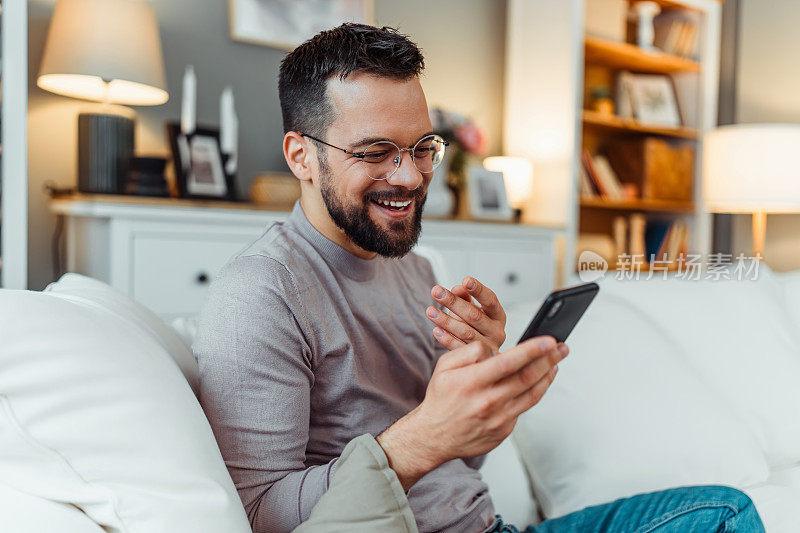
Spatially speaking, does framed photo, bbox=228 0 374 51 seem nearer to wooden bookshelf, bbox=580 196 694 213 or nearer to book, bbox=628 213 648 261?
wooden bookshelf, bbox=580 196 694 213

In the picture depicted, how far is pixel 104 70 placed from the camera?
1967mm

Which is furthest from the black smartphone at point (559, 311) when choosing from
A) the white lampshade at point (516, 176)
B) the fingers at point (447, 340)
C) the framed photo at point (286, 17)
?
the white lampshade at point (516, 176)

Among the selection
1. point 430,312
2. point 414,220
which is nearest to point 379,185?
point 414,220

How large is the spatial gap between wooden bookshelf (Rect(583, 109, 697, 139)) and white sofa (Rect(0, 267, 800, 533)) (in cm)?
A: 153

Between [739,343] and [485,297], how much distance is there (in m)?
0.97

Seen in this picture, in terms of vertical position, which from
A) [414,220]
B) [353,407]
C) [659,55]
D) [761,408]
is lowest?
[761,408]

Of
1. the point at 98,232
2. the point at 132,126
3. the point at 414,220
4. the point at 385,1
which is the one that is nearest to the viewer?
the point at 414,220

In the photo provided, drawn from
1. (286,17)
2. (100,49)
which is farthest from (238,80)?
(100,49)

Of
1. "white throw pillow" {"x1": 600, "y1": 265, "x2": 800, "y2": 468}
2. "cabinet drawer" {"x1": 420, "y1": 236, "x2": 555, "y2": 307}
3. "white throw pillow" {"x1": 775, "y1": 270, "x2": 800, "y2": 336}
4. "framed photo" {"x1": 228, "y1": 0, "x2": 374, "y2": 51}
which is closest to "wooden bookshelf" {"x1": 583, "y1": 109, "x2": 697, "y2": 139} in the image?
"cabinet drawer" {"x1": 420, "y1": 236, "x2": 555, "y2": 307}

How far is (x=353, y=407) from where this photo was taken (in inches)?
36.1

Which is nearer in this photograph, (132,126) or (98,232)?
(98,232)

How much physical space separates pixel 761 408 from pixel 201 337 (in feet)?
4.24

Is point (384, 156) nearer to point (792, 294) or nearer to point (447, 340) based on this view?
point (447, 340)

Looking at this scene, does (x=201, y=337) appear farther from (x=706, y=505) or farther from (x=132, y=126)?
(x=132, y=126)
